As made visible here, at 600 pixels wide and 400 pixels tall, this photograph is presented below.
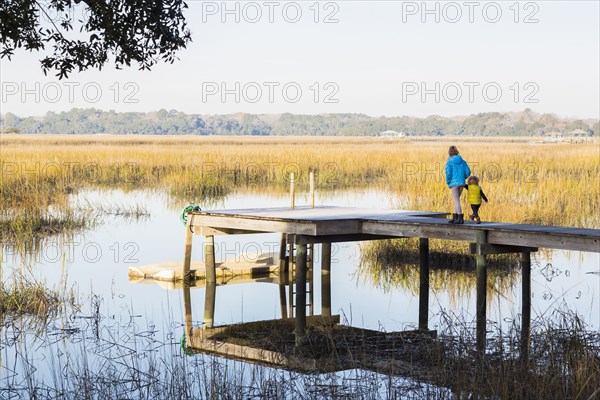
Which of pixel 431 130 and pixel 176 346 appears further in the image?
pixel 431 130

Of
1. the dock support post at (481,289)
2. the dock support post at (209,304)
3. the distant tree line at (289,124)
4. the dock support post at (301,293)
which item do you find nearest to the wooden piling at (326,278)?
the dock support post at (301,293)

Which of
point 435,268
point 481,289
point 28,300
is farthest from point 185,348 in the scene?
point 435,268

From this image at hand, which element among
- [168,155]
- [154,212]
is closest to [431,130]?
[168,155]

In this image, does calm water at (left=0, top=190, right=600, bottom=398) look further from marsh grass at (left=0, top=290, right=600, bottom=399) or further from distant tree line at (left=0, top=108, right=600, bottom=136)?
distant tree line at (left=0, top=108, right=600, bottom=136)

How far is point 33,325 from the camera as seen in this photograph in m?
10.9

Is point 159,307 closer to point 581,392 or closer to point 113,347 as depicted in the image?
point 113,347

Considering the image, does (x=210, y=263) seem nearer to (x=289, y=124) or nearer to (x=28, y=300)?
(x=28, y=300)

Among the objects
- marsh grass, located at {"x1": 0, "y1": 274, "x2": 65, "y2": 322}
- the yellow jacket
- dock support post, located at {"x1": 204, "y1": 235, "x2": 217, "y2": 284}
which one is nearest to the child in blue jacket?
the yellow jacket

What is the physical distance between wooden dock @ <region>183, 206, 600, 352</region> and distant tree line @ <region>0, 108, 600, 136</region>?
5810 inches

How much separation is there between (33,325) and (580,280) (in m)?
7.62

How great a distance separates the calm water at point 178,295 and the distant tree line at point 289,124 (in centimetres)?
14401

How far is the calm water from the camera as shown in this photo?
10.4 meters

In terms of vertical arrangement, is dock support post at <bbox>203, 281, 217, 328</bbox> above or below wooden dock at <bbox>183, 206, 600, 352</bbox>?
below

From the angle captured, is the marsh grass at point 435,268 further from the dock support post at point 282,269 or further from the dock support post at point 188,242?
the dock support post at point 188,242
